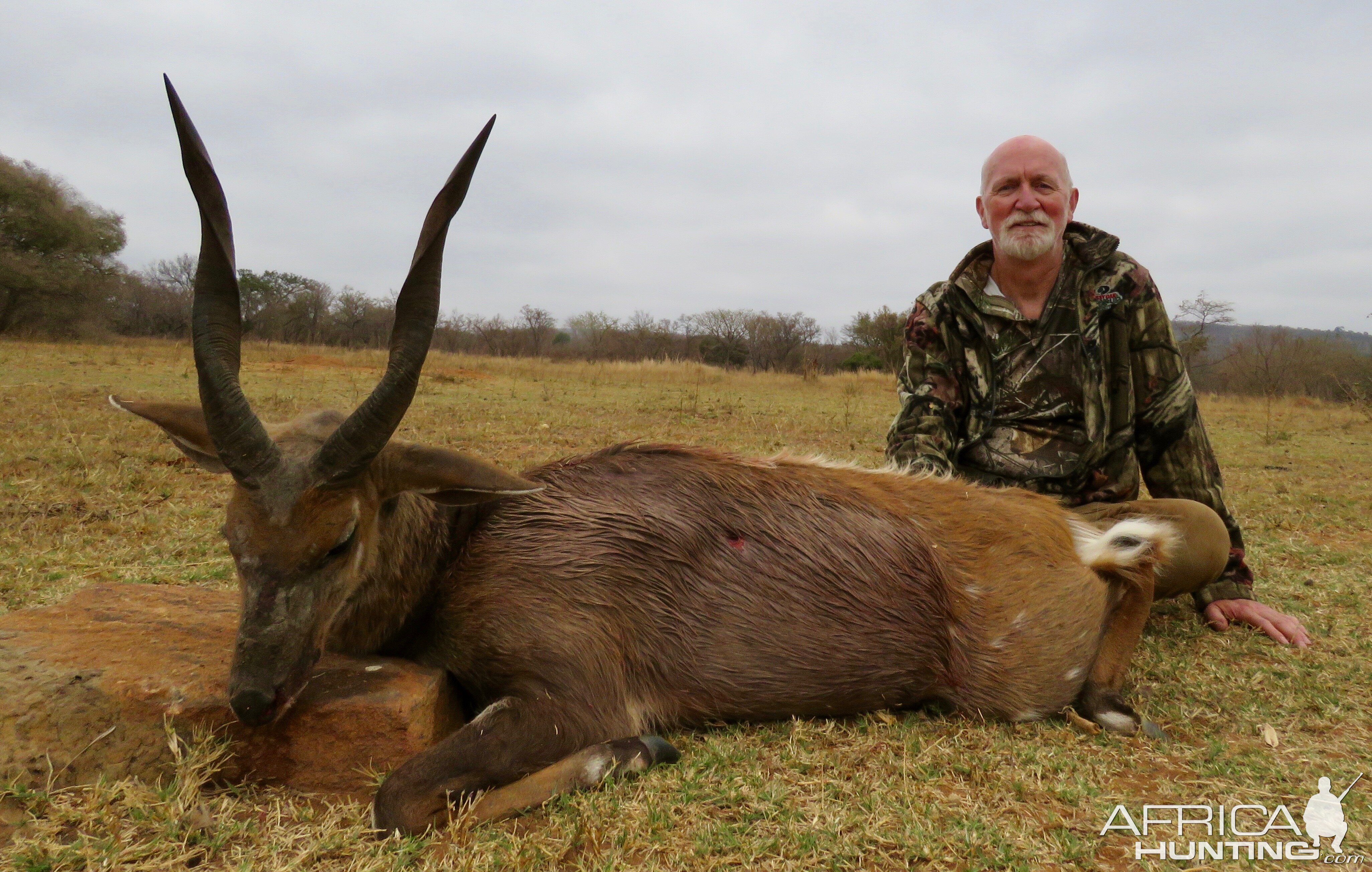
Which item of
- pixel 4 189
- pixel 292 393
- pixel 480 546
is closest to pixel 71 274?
pixel 4 189

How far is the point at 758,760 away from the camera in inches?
106

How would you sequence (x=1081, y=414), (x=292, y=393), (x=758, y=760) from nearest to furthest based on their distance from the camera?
(x=758, y=760)
(x=1081, y=414)
(x=292, y=393)

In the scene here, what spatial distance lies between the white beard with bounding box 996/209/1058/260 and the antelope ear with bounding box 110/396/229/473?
405 centimetres

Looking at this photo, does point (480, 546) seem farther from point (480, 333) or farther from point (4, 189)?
point (480, 333)

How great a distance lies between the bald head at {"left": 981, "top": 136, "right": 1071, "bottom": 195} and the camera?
462cm

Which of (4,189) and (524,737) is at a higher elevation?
(4,189)

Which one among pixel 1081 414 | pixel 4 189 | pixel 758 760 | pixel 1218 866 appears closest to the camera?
pixel 1218 866

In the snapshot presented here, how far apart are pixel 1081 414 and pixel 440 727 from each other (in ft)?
12.0

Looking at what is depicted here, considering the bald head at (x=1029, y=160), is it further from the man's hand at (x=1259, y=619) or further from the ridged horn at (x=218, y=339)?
the ridged horn at (x=218, y=339)

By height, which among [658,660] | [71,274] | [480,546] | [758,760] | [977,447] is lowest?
[758,760]

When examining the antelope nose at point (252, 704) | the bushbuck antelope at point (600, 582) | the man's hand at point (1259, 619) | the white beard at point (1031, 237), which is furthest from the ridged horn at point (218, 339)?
the man's hand at point (1259, 619)

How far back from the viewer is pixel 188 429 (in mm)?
2855

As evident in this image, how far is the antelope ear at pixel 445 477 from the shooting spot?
265 centimetres

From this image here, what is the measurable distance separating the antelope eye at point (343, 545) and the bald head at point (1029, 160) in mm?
4002
